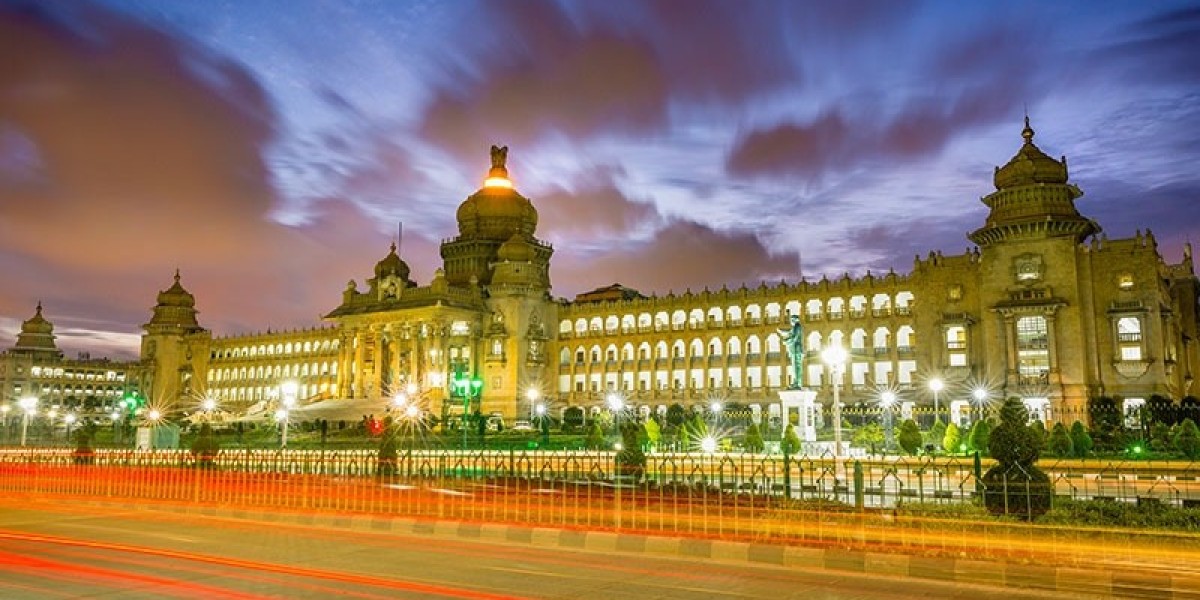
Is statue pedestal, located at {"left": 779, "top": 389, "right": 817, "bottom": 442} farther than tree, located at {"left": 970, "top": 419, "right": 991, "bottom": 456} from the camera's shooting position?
Yes

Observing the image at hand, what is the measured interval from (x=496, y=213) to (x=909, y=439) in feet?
203

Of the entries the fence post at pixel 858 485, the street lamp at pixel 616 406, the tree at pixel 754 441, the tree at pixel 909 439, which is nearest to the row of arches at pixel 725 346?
the street lamp at pixel 616 406

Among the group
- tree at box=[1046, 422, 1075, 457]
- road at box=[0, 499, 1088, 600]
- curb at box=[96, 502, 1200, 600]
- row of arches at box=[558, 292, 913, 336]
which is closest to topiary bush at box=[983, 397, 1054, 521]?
curb at box=[96, 502, 1200, 600]

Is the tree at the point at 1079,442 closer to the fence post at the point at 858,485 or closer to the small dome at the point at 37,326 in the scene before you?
the fence post at the point at 858,485

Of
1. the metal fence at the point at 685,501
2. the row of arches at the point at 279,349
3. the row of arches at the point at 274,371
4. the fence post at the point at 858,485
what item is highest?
the row of arches at the point at 279,349

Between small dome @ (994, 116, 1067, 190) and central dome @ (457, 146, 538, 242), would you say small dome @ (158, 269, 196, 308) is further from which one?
small dome @ (994, 116, 1067, 190)

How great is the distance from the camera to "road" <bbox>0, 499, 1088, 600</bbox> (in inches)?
434

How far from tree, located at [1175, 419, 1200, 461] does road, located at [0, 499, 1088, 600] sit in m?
28.2

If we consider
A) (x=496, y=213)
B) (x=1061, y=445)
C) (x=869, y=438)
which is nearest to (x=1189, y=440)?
(x=1061, y=445)

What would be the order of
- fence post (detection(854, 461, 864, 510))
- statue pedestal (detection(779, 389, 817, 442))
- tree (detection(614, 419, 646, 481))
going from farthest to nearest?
statue pedestal (detection(779, 389, 817, 442))
tree (detection(614, 419, 646, 481))
fence post (detection(854, 461, 864, 510))

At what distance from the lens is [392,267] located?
93188 millimetres

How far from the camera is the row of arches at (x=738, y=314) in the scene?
7200 cm

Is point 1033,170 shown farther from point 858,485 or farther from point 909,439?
point 858,485

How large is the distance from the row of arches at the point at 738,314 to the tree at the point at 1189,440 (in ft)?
113
